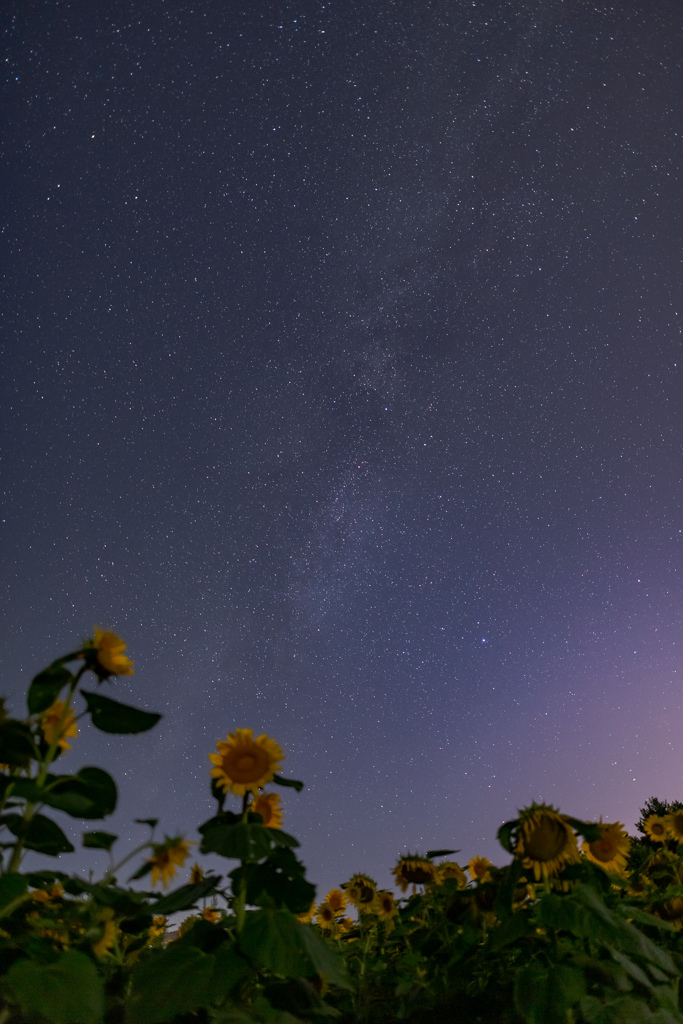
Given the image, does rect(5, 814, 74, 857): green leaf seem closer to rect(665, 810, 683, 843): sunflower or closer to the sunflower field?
the sunflower field

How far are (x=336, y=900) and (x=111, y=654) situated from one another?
11.5 ft

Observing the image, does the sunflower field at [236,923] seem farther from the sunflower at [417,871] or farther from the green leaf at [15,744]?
the sunflower at [417,871]

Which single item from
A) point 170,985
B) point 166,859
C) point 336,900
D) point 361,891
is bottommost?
point 170,985

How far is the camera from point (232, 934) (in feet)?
5.74

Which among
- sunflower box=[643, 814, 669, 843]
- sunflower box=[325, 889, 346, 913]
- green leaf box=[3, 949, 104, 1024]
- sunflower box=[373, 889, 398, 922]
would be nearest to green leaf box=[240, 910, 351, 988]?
green leaf box=[3, 949, 104, 1024]

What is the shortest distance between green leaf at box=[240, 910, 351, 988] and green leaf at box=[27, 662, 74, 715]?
0.66m

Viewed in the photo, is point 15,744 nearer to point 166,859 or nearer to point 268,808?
point 166,859

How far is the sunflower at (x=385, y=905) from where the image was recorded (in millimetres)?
3545

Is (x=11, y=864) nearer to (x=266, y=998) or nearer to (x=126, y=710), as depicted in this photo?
(x=126, y=710)

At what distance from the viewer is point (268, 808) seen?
7.47ft

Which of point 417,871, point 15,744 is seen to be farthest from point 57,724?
point 417,871

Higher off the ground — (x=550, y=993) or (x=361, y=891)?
(x=361, y=891)

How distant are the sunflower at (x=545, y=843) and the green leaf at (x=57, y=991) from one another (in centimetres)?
111

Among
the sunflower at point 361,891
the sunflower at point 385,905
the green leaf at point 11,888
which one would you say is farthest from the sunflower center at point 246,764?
the sunflower at point 361,891
